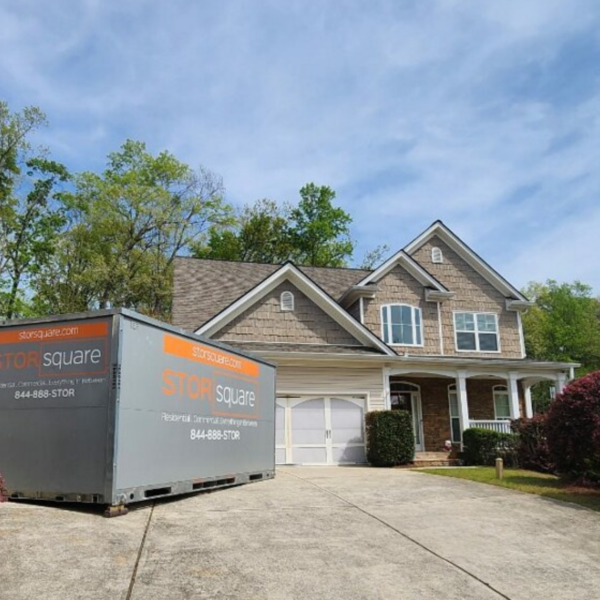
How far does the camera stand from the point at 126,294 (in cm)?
3544

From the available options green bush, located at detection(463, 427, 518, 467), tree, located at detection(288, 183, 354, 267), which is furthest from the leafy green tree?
green bush, located at detection(463, 427, 518, 467)

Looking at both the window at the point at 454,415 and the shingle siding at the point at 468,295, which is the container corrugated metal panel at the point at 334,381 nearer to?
the window at the point at 454,415

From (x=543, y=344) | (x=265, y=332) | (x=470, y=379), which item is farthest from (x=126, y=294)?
(x=543, y=344)

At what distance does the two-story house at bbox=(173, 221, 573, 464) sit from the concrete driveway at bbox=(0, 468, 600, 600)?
8.35m

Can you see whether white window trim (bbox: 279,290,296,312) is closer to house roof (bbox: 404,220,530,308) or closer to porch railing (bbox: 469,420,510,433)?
house roof (bbox: 404,220,530,308)

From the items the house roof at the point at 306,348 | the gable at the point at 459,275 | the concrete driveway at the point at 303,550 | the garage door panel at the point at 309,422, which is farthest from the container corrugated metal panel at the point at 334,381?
the concrete driveway at the point at 303,550

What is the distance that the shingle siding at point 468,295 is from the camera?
23.2 metres

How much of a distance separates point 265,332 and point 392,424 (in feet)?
17.0

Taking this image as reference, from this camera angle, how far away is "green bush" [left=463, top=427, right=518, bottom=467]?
56.8 feet

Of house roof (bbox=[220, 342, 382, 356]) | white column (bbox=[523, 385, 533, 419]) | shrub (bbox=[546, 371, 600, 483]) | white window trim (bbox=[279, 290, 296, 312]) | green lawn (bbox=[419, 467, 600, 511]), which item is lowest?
green lawn (bbox=[419, 467, 600, 511])

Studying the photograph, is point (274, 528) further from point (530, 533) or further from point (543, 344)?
point (543, 344)

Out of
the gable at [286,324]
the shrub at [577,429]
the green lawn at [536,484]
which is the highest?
the gable at [286,324]

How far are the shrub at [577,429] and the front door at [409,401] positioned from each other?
27.8 feet

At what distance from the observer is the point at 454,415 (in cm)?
2191
